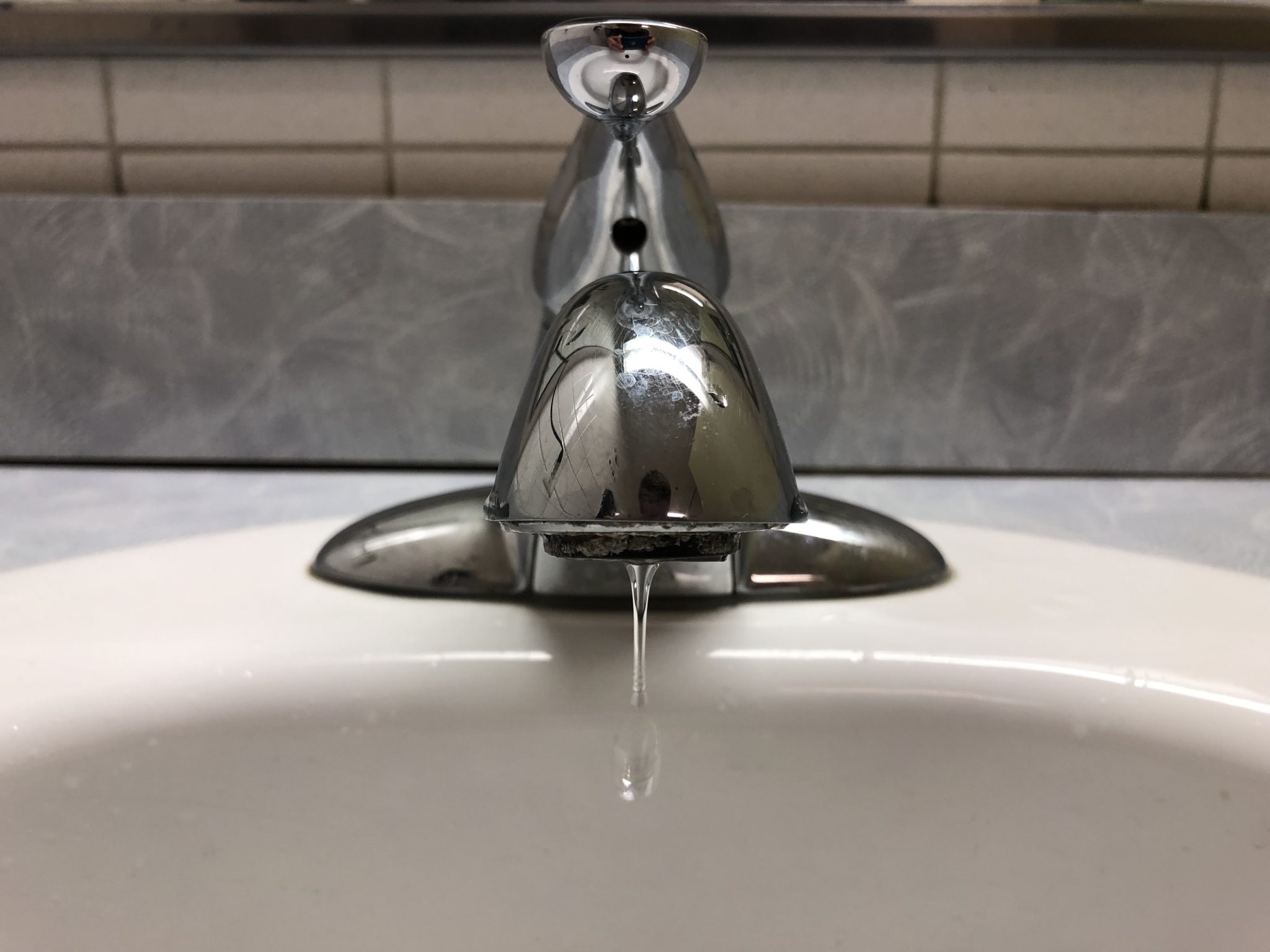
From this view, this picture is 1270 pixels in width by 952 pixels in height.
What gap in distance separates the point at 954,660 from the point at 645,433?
0.12 metres

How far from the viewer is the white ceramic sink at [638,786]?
9.1 inches

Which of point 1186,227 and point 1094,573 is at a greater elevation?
point 1186,227

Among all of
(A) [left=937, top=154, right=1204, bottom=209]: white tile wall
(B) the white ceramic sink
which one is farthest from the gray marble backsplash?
(B) the white ceramic sink

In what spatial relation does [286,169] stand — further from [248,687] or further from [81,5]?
[248,687]

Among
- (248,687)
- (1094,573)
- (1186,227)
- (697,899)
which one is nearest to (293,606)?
(248,687)

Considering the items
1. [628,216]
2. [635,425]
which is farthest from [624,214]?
[635,425]

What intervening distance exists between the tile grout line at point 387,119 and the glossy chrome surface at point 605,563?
0.18 m

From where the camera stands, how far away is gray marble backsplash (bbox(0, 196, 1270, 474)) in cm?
38

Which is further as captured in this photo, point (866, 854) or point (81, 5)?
point (81, 5)

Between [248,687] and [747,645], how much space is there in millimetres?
129

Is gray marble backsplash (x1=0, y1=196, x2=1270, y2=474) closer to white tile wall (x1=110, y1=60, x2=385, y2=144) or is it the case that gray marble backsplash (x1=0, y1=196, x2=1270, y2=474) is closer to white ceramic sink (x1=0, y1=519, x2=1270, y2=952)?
white tile wall (x1=110, y1=60, x2=385, y2=144)

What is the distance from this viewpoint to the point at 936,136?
0.39m

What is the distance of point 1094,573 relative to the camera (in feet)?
0.95

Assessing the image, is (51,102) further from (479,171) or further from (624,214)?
(624,214)
